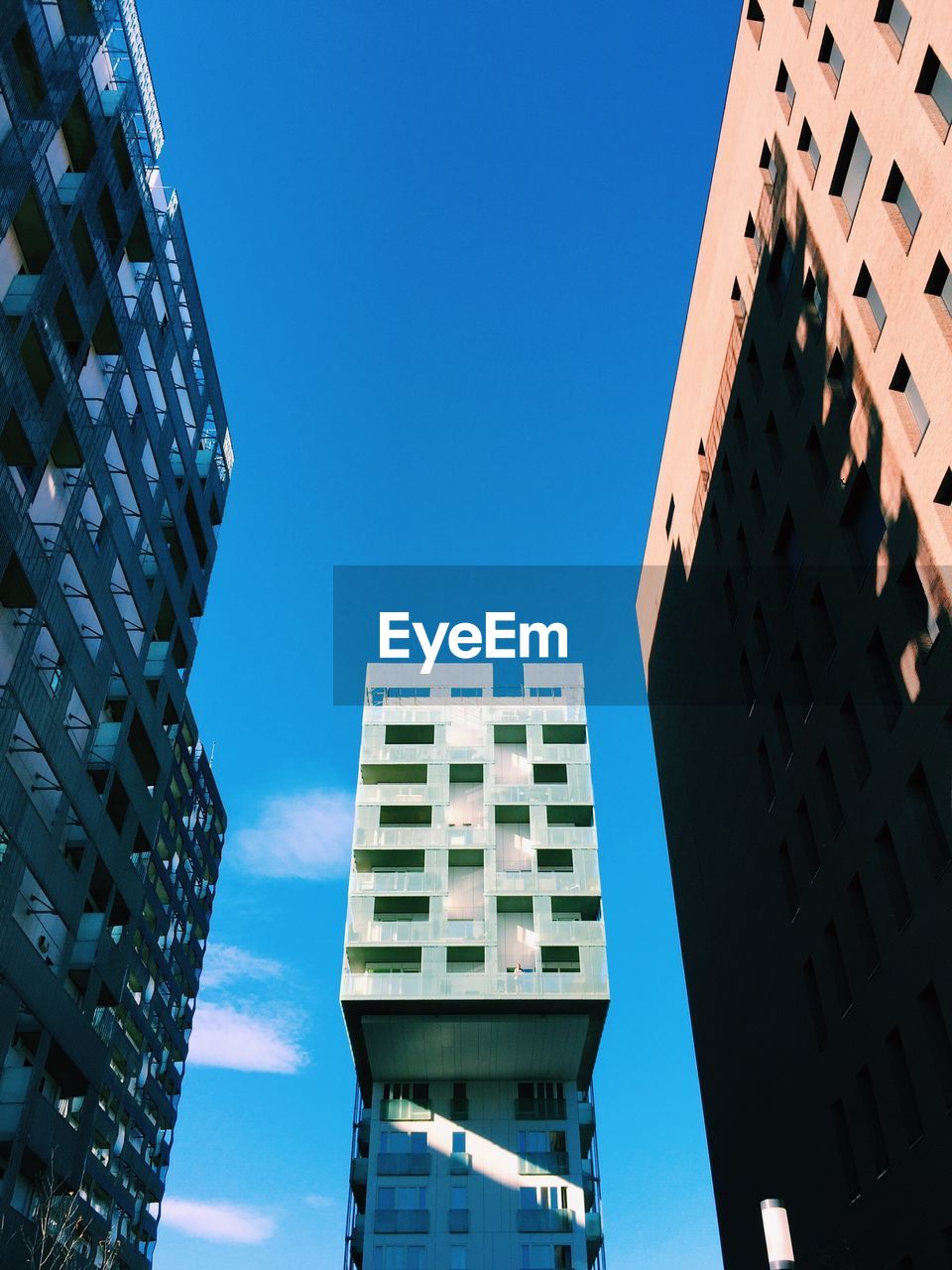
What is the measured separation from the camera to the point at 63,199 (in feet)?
105

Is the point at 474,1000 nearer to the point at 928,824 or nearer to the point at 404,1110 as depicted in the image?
the point at 404,1110

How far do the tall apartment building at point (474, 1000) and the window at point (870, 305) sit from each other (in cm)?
3270

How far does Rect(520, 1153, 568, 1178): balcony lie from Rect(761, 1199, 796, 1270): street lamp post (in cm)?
4597

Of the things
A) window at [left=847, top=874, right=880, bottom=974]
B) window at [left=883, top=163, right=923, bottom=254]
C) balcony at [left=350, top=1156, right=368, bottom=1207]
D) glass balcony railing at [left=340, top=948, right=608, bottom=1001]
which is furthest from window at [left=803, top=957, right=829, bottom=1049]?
balcony at [left=350, top=1156, right=368, bottom=1207]

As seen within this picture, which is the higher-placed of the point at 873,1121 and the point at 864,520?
the point at 864,520

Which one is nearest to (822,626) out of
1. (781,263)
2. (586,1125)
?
(781,263)

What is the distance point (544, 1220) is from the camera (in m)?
48.9

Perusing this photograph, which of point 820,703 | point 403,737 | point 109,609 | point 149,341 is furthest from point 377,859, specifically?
point 820,703

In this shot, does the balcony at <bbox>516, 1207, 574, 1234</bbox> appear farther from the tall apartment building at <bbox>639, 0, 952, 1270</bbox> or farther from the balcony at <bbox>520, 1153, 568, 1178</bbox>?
the tall apartment building at <bbox>639, 0, 952, 1270</bbox>

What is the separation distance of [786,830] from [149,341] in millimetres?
27310

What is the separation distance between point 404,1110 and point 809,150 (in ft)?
144

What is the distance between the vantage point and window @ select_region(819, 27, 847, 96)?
92.2 ft

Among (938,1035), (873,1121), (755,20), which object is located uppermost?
(755,20)

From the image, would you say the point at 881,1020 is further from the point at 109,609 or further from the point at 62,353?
the point at 62,353
